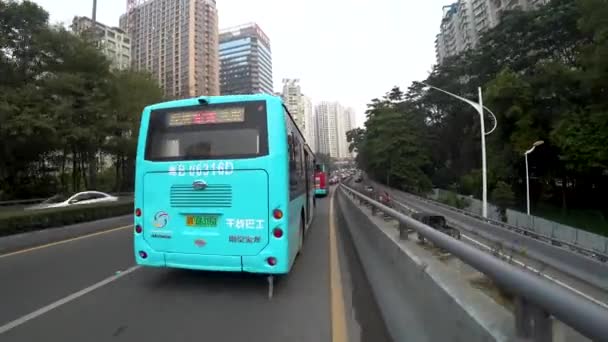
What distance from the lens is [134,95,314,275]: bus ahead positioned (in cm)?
523

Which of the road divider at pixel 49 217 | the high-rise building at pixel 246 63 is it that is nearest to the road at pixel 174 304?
the road divider at pixel 49 217

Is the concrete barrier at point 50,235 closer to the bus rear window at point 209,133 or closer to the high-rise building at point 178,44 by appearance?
the bus rear window at point 209,133

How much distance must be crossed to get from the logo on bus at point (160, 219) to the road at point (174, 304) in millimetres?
1028

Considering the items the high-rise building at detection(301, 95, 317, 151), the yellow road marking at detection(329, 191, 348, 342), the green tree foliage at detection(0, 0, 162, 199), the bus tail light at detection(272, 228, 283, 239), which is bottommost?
the yellow road marking at detection(329, 191, 348, 342)

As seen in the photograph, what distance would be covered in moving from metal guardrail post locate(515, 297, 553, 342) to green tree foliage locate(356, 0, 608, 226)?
27.7 meters

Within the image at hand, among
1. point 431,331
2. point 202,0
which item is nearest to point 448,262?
point 431,331

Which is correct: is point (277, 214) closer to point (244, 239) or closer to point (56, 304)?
point (244, 239)

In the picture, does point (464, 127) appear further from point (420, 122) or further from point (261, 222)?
point (261, 222)

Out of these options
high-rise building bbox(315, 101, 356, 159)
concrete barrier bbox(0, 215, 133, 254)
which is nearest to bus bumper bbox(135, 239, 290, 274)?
concrete barrier bbox(0, 215, 133, 254)

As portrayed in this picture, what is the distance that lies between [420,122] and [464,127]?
7.49 metres

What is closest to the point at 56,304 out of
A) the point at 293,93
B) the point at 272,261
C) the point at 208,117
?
the point at 272,261

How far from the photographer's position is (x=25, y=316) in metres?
4.45

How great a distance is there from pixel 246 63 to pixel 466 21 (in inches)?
2785

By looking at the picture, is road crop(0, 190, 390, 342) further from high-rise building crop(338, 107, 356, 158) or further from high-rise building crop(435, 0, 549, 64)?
high-rise building crop(338, 107, 356, 158)
